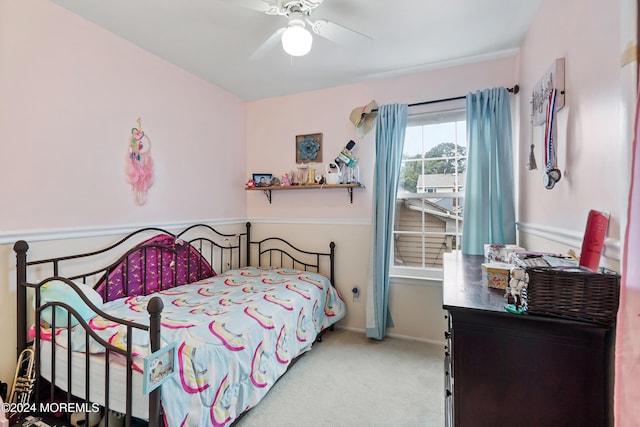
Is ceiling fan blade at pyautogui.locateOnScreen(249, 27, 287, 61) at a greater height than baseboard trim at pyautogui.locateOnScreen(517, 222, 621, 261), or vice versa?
ceiling fan blade at pyautogui.locateOnScreen(249, 27, 287, 61)

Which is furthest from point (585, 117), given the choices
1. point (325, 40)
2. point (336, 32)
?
point (325, 40)

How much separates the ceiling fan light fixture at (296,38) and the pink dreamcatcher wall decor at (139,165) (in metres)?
1.39

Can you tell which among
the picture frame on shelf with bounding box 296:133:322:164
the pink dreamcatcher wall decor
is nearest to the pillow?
the pink dreamcatcher wall decor

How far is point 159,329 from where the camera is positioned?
1.22 meters

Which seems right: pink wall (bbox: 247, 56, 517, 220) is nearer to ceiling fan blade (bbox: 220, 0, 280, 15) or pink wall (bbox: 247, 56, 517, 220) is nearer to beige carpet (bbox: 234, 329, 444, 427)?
beige carpet (bbox: 234, 329, 444, 427)

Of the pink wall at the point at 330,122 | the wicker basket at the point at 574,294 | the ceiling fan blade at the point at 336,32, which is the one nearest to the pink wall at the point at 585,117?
the wicker basket at the point at 574,294

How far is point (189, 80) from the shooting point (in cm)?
274

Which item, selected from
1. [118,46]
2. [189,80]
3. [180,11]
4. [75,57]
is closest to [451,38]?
[180,11]

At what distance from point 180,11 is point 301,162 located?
1638 mm

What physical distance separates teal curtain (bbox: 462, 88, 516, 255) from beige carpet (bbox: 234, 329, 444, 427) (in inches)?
39.2

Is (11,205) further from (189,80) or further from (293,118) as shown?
(293,118)

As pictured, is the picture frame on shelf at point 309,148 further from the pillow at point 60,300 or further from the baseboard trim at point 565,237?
the pillow at point 60,300

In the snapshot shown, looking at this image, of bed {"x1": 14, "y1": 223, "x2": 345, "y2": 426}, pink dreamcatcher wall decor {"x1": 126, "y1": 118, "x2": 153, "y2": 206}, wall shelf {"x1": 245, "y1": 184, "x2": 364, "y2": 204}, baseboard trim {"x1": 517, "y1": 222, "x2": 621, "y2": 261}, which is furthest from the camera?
wall shelf {"x1": 245, "y1": 184, "x2": 364, "y2": 204}

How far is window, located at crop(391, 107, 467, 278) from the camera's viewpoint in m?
2.68
